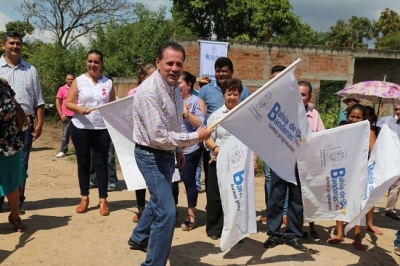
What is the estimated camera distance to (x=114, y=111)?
16.6 feet

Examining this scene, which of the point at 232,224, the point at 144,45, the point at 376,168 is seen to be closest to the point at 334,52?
the point at 144,45

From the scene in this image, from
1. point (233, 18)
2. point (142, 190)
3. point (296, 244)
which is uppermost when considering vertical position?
point (233, 18)

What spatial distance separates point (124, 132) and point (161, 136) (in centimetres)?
184

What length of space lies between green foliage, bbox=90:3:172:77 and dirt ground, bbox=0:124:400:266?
571 inches

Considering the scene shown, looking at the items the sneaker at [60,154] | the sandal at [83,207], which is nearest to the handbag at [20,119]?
the sandal at [83,207]

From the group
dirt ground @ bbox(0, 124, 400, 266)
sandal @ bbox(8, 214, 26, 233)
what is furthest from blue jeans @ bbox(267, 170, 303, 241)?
sandal @ bbox(8, 214, 26, 233)

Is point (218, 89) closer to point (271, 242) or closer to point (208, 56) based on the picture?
point (271, 242)

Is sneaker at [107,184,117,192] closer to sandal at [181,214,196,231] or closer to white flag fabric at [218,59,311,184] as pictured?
sandal at [181,214,196,231]

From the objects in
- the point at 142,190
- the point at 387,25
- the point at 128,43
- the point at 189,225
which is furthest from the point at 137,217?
Answer: the point at 387,25

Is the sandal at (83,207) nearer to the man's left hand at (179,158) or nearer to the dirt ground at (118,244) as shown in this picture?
the dirt ground at (118,244)

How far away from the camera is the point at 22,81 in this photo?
17.1 feet

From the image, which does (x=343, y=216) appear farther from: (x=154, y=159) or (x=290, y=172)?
(x=154, y=159)

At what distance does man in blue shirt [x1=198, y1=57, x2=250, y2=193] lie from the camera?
199 inches

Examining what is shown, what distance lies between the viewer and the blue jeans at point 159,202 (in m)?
3.48
